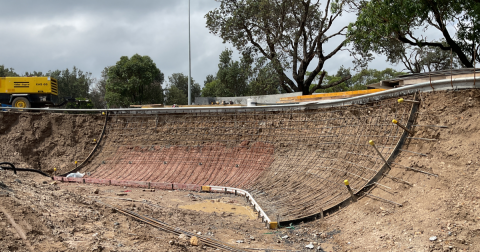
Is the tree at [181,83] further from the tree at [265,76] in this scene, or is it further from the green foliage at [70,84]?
→ the tree at [265,76]

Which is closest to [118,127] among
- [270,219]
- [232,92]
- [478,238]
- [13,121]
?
[13,121]

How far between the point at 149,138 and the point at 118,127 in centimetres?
200

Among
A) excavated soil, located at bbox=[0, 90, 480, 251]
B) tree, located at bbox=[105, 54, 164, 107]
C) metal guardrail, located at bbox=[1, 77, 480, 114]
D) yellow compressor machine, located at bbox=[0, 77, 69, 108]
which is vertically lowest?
excavated soil, located at bbox=[0, 90, 480, 251]

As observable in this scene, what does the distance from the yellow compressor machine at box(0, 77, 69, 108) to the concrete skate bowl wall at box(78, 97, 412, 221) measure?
25.7 feet

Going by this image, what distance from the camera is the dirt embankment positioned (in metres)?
16.1

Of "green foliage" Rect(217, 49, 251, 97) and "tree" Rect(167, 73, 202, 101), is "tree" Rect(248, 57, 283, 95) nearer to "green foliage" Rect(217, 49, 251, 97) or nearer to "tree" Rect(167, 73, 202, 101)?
"green foliage" Rect(217, 49, 251, 97)

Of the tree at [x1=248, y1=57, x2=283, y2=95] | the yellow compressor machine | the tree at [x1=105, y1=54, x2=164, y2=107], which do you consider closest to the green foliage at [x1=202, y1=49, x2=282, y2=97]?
the tree at [x1=248, y1=57, x2=283, y2=95]

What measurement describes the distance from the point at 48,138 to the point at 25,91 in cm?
654

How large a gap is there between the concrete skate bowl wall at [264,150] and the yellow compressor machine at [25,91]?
25.7ft

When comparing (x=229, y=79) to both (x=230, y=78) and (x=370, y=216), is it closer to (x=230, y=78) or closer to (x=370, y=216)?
(x=230, y=78)

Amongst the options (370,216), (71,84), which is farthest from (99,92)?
(370,216)

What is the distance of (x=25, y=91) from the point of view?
21.3 m

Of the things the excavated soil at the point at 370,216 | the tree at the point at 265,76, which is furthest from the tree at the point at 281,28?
the excavated soil at the point at 370,216

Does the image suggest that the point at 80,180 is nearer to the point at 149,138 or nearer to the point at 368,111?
the point at 149,138
